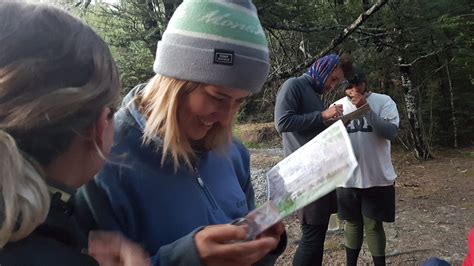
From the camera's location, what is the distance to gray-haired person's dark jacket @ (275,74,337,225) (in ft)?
10.8

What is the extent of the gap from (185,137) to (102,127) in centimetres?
41

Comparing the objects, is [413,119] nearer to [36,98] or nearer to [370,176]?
[370,176]

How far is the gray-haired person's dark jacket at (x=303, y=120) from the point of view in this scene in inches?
130

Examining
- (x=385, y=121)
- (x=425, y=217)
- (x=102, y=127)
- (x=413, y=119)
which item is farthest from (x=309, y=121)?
(x=413, y=119)

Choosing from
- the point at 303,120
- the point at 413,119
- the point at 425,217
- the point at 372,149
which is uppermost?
the point at 303,120

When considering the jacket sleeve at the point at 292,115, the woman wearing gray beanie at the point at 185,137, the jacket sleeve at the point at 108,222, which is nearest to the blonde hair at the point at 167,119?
the woman wearing gray beanie at the point at 185,137

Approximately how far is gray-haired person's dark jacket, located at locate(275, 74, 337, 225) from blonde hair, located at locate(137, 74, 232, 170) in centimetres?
198

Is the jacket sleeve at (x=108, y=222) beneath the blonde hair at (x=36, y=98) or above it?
beneath

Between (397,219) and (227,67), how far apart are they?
4.88 metres

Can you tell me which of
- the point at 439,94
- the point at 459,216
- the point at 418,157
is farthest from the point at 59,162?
the point at 439,94

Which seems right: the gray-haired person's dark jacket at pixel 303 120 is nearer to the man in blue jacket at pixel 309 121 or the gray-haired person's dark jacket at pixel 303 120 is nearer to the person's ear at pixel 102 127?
the man in blue jacket at pixel 309 121

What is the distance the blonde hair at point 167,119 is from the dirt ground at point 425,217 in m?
3.36

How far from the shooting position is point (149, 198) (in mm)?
1235

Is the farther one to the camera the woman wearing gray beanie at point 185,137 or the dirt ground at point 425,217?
the dirt ground at point 425,217
